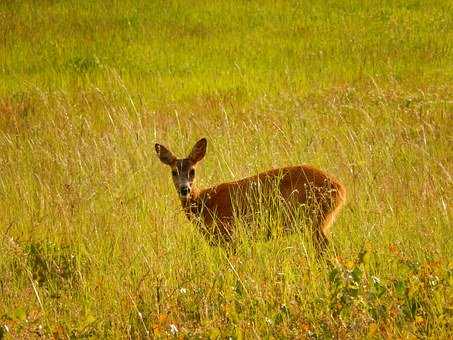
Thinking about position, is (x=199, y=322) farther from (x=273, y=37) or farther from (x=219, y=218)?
(x=273, y=37)

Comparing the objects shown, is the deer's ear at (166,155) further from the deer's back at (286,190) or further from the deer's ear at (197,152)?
the deer's back at (286,190)

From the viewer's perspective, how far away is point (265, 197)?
6941 millimetres

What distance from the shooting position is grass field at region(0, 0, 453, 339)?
204 inches

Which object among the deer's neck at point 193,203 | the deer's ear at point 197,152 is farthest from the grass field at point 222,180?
the deer's ear at point 197,152

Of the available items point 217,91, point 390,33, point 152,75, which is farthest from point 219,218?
point 390,33

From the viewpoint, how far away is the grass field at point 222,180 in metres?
5.17

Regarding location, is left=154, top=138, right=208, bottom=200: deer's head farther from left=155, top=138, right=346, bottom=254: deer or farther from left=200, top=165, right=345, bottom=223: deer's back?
left=200, top=165, right=345, bottom=223: deer's back

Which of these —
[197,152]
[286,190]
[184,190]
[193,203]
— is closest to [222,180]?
[197,152]

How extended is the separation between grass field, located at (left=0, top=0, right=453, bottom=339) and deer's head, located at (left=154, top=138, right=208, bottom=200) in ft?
0.60

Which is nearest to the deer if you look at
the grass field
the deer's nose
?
the deer's nose

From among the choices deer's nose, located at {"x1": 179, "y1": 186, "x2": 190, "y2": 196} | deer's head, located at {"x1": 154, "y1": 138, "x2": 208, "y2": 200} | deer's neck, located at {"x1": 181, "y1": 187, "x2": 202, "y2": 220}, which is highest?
deer's head, located at {"x1": 154, "y1": 138, "x2": 208, "y2": 200}

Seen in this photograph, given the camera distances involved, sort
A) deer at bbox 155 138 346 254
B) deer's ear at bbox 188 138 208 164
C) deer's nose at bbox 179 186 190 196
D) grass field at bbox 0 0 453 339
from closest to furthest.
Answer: grass field at bbox 0 0 453 339, deer at bbox 155 138 346 254, deer's nose at bbox 179 186 190 196, deer's ear at bbox 188 138 208 164

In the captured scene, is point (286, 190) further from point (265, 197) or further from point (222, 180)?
point (222, 180)

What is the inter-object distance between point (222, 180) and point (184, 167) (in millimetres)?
999
